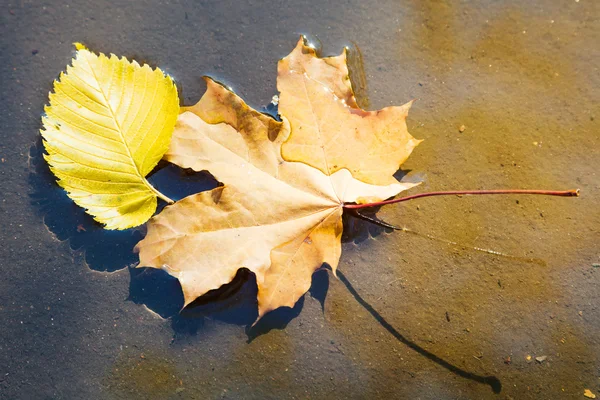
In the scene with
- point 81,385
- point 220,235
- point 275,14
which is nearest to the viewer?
point 220,235

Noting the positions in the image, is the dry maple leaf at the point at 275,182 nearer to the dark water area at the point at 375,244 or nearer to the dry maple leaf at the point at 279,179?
the dry maple leaf at the point at 279,179

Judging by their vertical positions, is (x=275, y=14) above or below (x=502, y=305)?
above

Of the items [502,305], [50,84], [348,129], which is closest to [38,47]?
[50,84]

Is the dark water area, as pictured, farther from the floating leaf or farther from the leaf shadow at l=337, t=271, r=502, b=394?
the floating leaf

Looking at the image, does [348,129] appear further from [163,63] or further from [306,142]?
[163,63]

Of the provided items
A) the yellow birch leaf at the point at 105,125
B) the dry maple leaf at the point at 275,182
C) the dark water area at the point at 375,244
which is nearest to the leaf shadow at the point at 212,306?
the dark water area at the point at 375,244

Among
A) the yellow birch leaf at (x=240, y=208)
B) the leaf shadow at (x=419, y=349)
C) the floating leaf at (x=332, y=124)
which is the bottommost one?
the leaf shadow at (x=419, y=349)

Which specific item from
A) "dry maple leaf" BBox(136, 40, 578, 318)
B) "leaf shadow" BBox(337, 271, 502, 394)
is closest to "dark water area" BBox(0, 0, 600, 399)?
"leaf shadow" BBox(337, 271, 502, 394)
